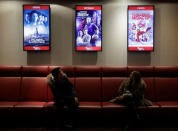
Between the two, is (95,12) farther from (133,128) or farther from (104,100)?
(133,128)

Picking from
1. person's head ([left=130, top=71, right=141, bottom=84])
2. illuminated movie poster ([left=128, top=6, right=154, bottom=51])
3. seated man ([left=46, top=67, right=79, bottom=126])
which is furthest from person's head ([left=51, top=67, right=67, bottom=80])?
illuminated movie poster ([left=128, top=6, right=154, bottom=51])

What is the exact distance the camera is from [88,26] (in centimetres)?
618

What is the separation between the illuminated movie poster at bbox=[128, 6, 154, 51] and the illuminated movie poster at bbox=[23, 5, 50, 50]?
7.00ft

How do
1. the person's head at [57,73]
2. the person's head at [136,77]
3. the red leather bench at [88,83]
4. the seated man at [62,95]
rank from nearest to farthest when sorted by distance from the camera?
the seated man at [62,95] → the person's head at [57,73] → the person's head at [136,77] → the red leather bench at [88,83]

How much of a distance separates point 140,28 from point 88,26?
4.39 feet

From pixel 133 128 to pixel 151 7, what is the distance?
3.09 metres

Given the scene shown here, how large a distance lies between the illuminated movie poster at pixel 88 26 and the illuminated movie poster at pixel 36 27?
794 mm

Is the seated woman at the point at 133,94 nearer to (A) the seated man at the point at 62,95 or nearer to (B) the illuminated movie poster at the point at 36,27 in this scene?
(A) the seated man at the point at 62,95

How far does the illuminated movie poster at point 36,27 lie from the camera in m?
6.15

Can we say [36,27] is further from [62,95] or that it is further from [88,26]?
[62,95]

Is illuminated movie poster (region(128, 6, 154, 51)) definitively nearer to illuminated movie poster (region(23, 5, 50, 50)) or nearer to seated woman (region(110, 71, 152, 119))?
seated woman (region(110, 71, 152, 119))

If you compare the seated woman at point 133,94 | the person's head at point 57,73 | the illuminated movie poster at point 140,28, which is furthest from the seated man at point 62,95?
the illuminated movie poster at point 140,28

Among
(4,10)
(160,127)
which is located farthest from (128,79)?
(4,10)

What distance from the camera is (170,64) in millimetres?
6297
